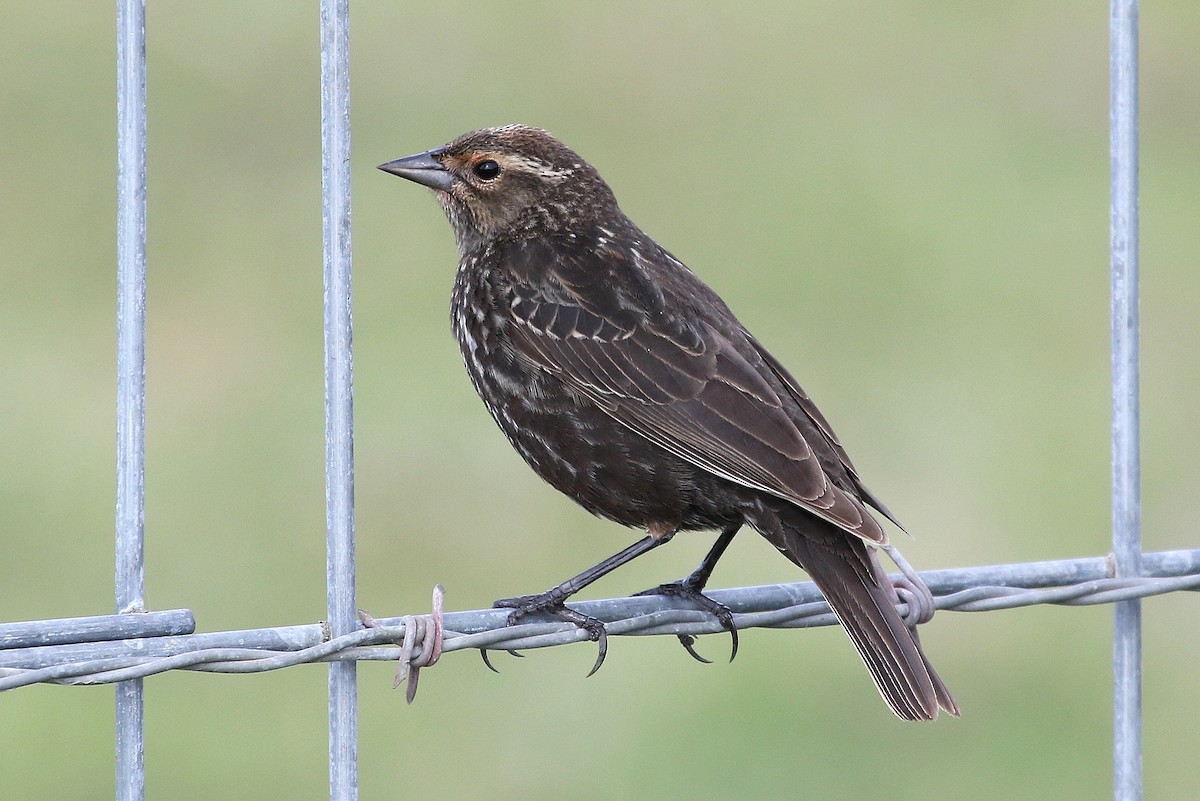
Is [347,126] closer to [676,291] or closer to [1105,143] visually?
[676,291]

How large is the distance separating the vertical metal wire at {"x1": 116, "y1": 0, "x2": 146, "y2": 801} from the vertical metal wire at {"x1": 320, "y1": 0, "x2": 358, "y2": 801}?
328 millimetres

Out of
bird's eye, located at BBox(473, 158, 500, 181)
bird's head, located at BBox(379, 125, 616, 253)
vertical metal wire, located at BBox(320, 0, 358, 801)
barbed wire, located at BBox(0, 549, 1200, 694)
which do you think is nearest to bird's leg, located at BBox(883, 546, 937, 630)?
barbed wire, located at BBox(0, 549, 1200, 694)

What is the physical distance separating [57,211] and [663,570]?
5177 mm

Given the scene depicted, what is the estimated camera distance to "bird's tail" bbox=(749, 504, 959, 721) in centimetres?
410

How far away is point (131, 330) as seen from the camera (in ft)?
10.4

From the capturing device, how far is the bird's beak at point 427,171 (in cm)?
528

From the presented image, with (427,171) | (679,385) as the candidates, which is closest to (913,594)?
(679,385)

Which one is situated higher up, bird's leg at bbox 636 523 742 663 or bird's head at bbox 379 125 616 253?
bird's head at bbox 379 125 616 253

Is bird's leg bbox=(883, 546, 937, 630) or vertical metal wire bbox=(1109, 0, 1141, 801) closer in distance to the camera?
vertical metal wire bbox=(1109, 0, 1141, 801)

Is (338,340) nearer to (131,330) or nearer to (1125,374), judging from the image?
(131,330)

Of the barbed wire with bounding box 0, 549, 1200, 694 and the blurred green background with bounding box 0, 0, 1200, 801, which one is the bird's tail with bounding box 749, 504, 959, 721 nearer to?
the barbed wire with bounding box 0, 549, 1200, 694

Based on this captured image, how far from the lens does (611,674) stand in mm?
8820

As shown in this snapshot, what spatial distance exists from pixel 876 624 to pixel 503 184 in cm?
193

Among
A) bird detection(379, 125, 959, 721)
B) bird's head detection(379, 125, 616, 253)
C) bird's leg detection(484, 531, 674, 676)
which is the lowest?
bird's leg detection(484, 531, 674, 676)
